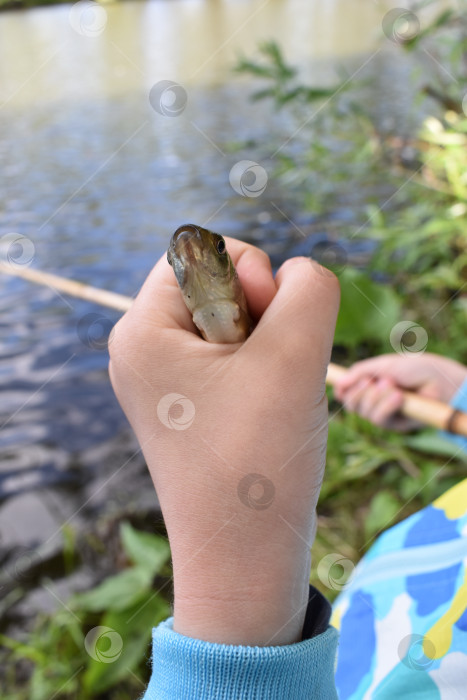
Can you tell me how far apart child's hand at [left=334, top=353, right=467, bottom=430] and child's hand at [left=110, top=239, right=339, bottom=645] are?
98 cm

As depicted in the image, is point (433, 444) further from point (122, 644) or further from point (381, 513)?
point (122, 644)

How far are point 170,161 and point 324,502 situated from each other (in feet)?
11.1

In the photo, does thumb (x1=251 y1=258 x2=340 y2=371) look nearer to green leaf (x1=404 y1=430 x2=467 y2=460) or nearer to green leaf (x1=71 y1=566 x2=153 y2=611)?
→ green leaf (x1=71 y1=566 x2=153 y2=611)

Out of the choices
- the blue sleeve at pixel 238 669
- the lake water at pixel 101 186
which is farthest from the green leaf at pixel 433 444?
the blue sleeve at pixel 238 669

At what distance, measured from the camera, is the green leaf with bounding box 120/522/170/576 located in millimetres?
1540

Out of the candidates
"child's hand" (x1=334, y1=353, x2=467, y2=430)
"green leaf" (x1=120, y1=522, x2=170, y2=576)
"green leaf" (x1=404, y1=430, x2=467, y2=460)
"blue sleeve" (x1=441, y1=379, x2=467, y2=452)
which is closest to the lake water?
"green leaf" (x1=120, y1=522, x2=170, y2=576)

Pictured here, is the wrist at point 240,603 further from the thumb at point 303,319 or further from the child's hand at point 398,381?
the child's hand at point 398,381

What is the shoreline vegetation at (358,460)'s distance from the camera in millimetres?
1441

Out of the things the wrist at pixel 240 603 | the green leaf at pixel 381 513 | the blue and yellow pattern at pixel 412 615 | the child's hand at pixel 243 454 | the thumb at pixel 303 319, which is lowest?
the green leaf at pixel 381 513

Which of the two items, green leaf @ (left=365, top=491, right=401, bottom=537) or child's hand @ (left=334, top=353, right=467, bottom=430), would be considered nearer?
child's hand @ (left=334, top=353, right=467, bottom=430)

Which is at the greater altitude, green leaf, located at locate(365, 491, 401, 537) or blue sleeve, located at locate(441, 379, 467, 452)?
blue sleeve, located at locate(441, 379, 467, 452)

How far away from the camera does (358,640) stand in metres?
0.76

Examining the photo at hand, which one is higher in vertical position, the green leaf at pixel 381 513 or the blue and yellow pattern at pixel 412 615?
the blue and yellow pattern at pixel 412 615

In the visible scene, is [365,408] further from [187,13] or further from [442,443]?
[187,13]
